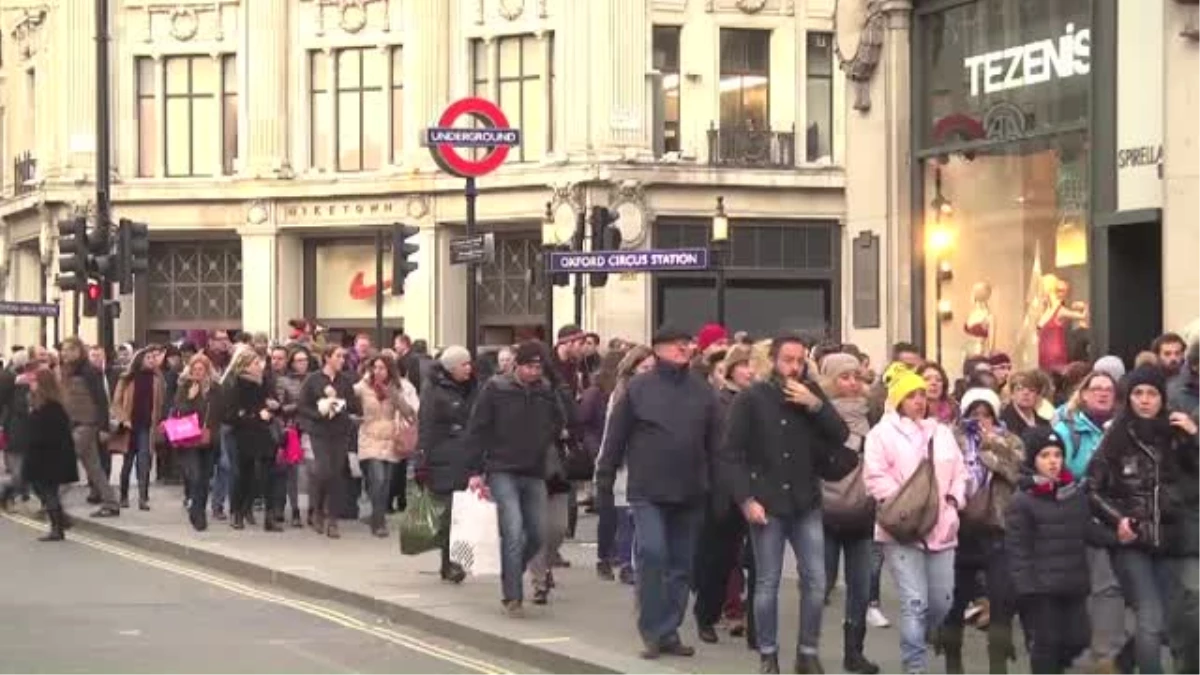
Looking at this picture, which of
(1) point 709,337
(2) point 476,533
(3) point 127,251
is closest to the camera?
Result: (2) point 476,533

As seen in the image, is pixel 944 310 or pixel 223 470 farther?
pixel 223 470

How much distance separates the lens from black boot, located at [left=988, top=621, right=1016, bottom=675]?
9.91m

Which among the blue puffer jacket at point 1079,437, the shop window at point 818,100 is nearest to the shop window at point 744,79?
the shop window at point 818,100

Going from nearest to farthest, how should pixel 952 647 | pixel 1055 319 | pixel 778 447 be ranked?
pixel 778 447 → pixel 952 647 → pixel 1055 319

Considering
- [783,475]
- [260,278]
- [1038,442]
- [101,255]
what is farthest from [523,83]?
[1038,442]

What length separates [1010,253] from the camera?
17.1 meters

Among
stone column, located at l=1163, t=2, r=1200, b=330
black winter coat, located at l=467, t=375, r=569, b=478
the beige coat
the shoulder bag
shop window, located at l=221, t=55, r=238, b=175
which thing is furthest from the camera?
shop window, located at l=221, t=55, r=238, b=175

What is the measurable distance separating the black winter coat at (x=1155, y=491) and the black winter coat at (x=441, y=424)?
5366 mm

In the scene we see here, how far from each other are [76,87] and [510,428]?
37770 mm

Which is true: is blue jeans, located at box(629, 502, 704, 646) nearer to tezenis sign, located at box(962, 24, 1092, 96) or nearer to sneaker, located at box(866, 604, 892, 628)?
sneaker, located at box(866, 604, 892, 628)

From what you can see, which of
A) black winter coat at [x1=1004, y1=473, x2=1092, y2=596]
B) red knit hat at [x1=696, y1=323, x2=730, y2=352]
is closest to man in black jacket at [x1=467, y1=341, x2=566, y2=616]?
red knit hat at [x1=696, y1=323, x2=730, y2=352]

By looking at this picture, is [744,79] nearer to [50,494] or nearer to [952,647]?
[50,494]

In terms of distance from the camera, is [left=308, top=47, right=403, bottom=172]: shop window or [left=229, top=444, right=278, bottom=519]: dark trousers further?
[left=308, top=47, right=403, bottom=172]: shop window

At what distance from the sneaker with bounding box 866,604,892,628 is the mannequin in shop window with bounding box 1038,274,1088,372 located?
419 cm
